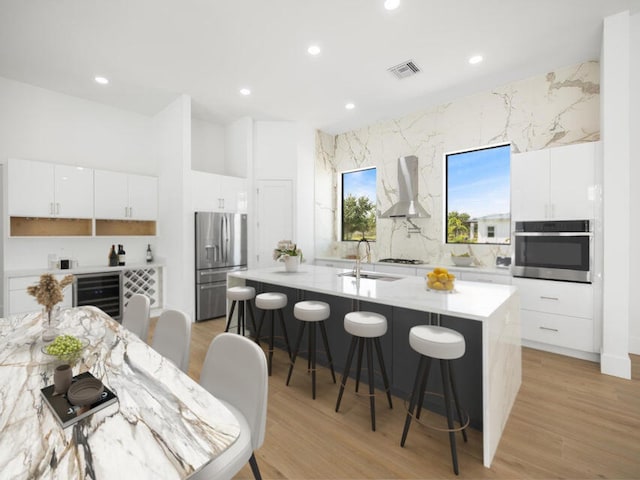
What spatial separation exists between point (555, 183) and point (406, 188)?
1967mm

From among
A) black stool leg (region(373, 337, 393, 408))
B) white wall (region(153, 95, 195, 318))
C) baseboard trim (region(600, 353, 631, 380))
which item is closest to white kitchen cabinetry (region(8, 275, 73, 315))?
white wall (region(153, 95, 195, 318))

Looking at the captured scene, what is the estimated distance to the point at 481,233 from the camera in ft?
14.0

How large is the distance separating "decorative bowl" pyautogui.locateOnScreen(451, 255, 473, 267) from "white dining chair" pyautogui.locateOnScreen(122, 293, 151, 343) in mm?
3665

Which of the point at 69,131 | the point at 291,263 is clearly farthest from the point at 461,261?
the point at 69,131

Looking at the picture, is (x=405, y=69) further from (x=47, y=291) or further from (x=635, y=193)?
(x=47, y=291)

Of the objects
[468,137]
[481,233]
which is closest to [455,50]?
[468,137]

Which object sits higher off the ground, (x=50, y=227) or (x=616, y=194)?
(x=616, y=194)

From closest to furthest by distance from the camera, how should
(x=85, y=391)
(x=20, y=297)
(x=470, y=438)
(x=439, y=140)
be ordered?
(x=85, y=391) → (x=470, y=438) → (x=20, y=297) → (x=439, y=140)

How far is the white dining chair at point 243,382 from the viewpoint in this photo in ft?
4.01

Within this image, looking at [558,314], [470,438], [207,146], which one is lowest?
[470,438]

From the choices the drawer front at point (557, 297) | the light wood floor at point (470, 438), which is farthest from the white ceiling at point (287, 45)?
the light wood floor at point (470, 438)

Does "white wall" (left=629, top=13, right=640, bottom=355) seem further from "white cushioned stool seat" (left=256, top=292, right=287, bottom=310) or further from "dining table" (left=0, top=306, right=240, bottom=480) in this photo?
"dining table" (left=0, top=306, right=240, bottom=480)

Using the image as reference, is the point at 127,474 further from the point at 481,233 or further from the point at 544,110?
the point at 544,110

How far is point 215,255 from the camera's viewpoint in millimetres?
4617
